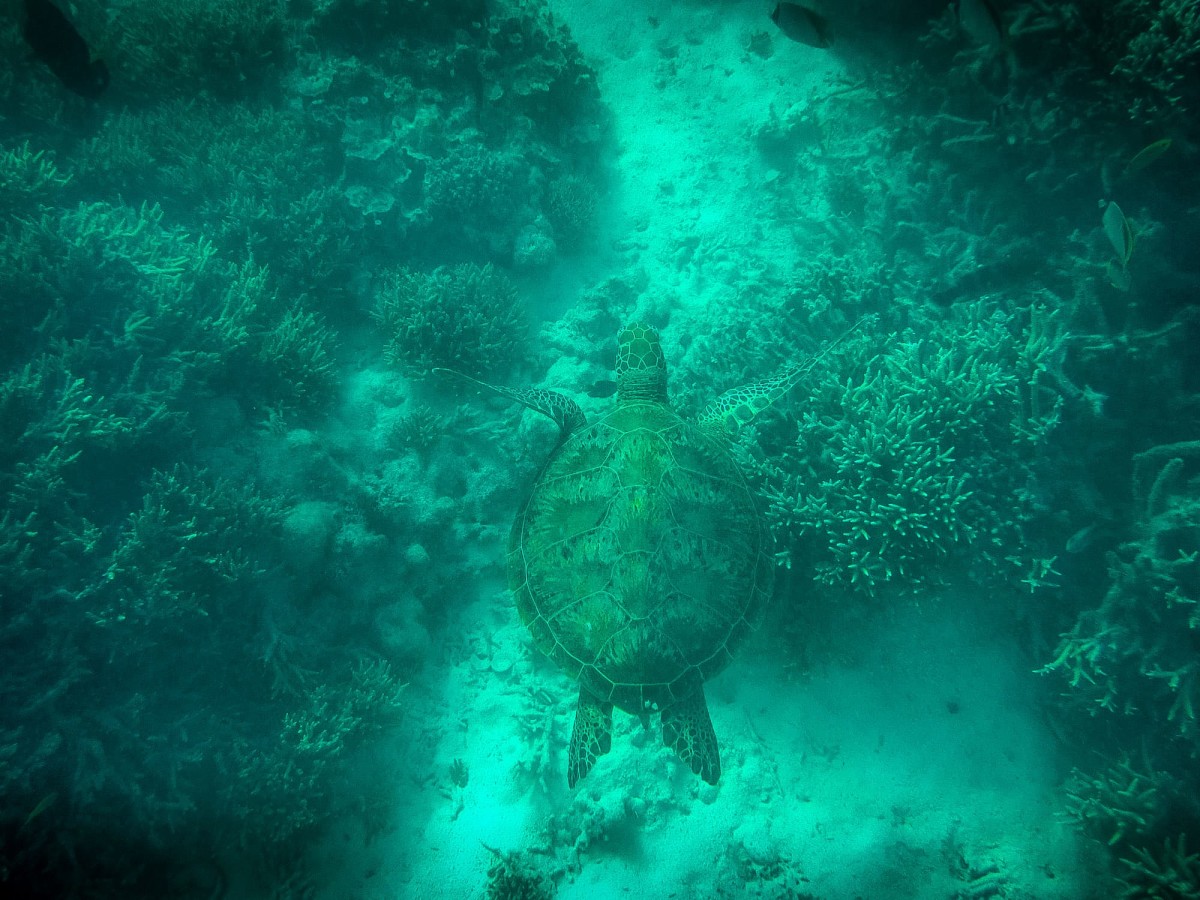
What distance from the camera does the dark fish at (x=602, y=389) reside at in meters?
5.50

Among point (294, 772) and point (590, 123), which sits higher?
point (590, 123)

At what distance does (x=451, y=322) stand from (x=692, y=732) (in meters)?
4.36

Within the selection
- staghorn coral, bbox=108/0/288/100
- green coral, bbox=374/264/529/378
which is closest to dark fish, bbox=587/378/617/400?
green coral, bbox=374/264/529/378

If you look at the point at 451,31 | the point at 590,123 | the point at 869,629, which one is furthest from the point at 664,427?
the point at 451,31

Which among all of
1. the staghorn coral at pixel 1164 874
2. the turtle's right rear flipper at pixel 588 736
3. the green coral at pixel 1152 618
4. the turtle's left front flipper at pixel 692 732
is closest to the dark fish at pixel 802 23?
the green coral at pixel 1152 618

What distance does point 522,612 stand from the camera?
149 inches

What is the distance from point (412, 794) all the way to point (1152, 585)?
19.9 ft

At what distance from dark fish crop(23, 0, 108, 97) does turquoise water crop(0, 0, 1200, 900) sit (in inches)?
1.4

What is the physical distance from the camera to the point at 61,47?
4.14m

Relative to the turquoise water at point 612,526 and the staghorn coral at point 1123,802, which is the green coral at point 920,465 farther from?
the staghorn coral at point 1123,802

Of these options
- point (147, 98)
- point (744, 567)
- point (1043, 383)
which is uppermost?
point (147, 98)

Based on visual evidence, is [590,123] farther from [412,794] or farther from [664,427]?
[412,794]

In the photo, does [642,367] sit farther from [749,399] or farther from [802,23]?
[802,23]

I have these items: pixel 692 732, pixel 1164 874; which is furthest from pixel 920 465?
pixel 1164 874
